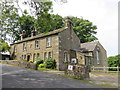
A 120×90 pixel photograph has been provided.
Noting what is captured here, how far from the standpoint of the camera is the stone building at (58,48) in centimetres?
2397

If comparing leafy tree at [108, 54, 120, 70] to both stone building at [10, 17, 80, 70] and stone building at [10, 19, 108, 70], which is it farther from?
stone building at [10, 17, 80, 70]

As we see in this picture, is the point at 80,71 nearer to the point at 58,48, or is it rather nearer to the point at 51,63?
the point at 51,63

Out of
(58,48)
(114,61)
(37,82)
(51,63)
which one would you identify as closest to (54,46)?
(58,48)

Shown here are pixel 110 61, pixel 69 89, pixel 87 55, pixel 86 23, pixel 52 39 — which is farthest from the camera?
pixel 86 23

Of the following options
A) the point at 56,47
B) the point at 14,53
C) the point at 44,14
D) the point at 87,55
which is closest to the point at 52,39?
the point at 56,47

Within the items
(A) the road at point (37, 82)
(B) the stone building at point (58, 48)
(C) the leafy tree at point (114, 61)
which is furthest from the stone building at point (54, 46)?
(C) the leafy tree at point (114, 61)

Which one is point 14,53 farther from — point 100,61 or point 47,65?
point 100,61

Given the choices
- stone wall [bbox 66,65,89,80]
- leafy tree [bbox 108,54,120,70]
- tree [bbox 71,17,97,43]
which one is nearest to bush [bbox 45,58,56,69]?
stone wall [bbox 66,65,89,80]

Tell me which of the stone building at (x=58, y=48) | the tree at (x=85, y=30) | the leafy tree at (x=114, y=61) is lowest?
the leafy tree at (x=114, y=61)

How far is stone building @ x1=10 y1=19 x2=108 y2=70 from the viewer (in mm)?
23969

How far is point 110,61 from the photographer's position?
125 ft

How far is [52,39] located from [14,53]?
1614cm

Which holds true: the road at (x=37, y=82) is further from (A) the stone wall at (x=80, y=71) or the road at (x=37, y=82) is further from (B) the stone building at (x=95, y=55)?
(B) the stone building at (x=95, y=55)

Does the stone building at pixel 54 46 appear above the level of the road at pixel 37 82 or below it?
above
